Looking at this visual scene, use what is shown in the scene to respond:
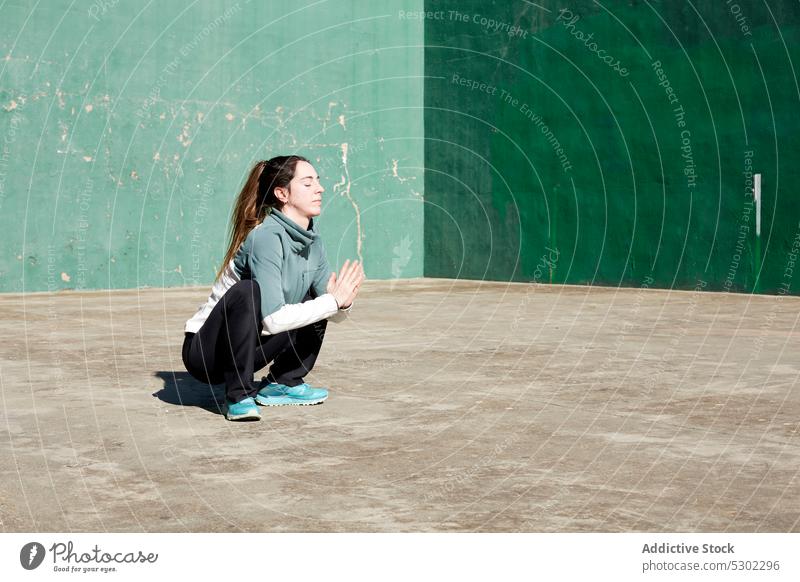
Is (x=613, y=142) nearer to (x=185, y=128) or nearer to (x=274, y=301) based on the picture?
(x=185, y=128)

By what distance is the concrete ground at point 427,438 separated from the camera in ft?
8.39

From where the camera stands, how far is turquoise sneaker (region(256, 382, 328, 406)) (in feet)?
→ 13.4

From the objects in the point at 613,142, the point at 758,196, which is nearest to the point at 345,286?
the point at 758,196

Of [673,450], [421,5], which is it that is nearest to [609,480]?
[673,450]

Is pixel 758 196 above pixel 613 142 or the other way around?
the other way around

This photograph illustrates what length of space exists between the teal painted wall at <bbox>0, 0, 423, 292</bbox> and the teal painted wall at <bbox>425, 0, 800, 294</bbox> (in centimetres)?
70

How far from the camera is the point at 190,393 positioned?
4402 mm

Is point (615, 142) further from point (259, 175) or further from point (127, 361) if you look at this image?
point (259, 175)

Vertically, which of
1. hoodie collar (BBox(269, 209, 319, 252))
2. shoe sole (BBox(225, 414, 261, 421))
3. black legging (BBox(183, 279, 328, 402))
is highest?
hoodie collar (BBox(269, 209, 319, 252))

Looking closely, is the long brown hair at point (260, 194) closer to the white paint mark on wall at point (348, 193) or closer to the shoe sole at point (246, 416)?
the shoe sole at point (246, 416)

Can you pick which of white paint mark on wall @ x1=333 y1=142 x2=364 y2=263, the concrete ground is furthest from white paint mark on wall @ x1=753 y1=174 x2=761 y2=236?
white paint mark on wall @ x1=333 y1=142 x2=364 y2=263

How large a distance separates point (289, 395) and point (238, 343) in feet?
1.52

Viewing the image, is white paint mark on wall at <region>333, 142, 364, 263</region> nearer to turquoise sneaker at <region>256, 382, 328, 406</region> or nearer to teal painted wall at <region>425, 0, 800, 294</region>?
teal painted wall at <region>425, 0, 800, 294</region>

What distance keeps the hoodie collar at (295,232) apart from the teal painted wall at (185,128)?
7.83 metres
